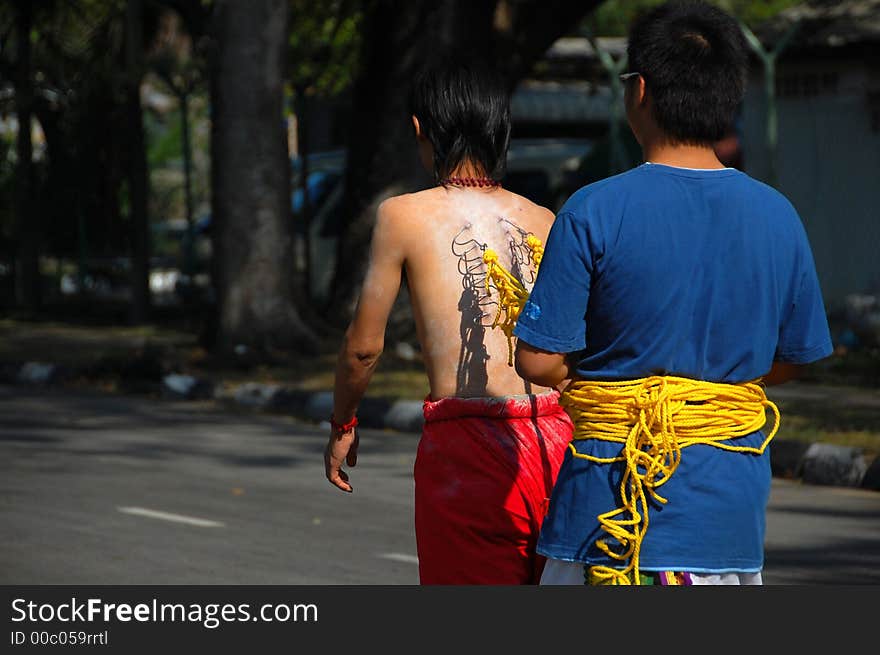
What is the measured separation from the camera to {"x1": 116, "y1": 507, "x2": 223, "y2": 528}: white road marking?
329 inches

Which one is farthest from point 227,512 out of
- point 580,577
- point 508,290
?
point 580,577

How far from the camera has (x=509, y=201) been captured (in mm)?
4215

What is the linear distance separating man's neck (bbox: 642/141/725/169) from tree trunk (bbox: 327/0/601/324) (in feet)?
43.8

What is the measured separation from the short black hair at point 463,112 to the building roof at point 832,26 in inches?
622

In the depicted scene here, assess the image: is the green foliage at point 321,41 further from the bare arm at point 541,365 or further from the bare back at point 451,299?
the bare arm at point 541,365

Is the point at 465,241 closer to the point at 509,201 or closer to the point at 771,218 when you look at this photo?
the point at 509,201

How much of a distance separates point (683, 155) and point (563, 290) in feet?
1.20

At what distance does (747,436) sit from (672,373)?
204mm

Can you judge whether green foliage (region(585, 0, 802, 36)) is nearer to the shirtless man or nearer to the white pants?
the shirtless man

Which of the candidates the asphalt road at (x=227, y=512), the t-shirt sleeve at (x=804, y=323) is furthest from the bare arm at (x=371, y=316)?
the asphalt road at (x=227, y=512)

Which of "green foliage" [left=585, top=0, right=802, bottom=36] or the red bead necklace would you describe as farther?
"green foliage" [left=585, top=0, right=802, bottom=36]

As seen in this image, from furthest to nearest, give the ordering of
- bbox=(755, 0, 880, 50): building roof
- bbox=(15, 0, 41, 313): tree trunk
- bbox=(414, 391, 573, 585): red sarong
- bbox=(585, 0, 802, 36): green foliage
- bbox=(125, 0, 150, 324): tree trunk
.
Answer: bbox=(585, 0, 802, 36): green foliage
bbox=(15, 0, 41, 313): tree trunk
bbox=(125, 0, 150, 324): tree trunk
bbox=(755, 0, 880, 50): building roof
bbox=(414, 391, 573, 585): red sarong

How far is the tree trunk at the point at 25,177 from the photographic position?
22.2 meters

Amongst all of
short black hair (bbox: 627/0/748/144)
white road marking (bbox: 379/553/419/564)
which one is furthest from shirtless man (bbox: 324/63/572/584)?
white road marking (bbox: 379/553/419/564)
